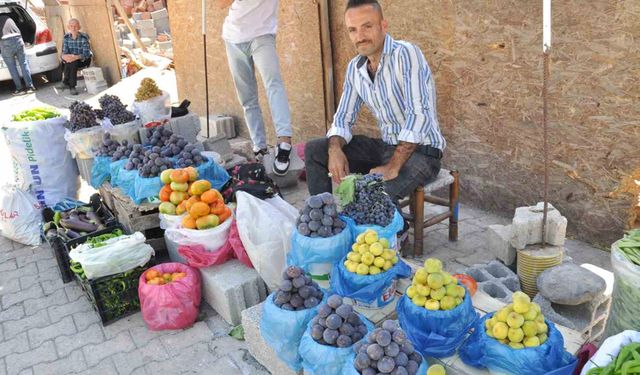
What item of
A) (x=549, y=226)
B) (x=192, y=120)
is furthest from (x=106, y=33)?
(x=549, y=226)

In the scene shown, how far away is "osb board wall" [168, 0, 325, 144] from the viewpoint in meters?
6.01

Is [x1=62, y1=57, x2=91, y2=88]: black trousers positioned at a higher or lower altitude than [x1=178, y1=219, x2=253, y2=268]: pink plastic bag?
higher

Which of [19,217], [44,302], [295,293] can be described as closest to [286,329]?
[295,293]

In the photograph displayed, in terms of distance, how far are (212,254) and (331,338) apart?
155 cm

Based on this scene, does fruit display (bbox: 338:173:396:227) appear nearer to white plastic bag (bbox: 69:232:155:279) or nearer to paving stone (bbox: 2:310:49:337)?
white plastic bag (bbox: 69:232:155:279)

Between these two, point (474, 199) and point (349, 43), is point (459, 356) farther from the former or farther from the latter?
point (349, 43)

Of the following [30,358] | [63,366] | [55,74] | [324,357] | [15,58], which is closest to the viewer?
[324,357]

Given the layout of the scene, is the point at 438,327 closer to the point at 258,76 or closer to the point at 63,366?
the point at 63,366

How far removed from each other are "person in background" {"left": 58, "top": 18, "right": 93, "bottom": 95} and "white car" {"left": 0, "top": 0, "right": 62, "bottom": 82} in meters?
0.75

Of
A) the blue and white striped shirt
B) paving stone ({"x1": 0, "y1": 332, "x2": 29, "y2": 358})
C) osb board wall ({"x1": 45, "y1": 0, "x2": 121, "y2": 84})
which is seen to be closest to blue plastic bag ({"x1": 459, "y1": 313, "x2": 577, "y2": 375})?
the blue and white striped shirt

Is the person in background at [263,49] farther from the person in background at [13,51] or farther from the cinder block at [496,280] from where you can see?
the person in background at [13,51]

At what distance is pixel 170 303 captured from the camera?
11.5 feet

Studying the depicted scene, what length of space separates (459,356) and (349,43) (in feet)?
12.4

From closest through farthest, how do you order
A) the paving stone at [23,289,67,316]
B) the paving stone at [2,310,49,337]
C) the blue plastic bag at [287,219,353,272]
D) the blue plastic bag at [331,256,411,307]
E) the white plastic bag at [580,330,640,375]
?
the white plastic bag at [580,330,640,375], the blue plastic bag at [331,256,411,307], the blue plastic bag at [287,219,353,272], the paving stone at [2,310,49,337], the paving stone at [23,289,67,316]
